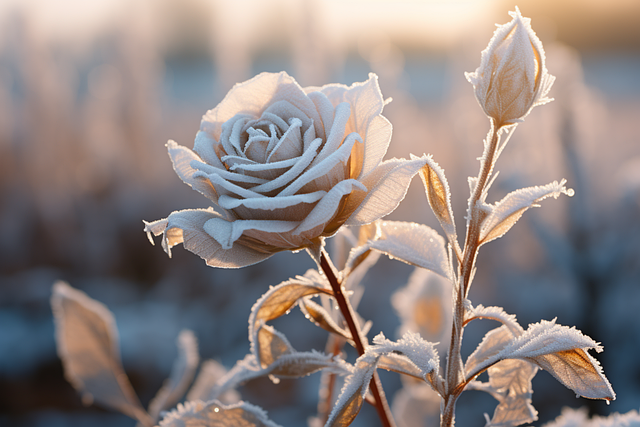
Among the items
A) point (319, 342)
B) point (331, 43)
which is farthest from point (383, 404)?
point (331, 43)

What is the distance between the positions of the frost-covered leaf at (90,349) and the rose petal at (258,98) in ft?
0.93

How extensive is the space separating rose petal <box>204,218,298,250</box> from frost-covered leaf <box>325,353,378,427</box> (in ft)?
0.28

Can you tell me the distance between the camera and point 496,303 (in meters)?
2.11

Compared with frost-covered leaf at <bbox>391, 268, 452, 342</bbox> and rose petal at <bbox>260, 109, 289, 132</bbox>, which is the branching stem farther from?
frost-covered leaf at <bbox>391, 268, 452, 342</bbox>

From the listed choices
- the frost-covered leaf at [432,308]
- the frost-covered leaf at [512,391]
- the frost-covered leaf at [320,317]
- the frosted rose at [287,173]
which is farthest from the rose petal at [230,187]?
the frost-covered leaf at [432,308]

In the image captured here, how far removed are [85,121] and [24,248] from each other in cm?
171

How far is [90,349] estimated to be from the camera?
473 mm

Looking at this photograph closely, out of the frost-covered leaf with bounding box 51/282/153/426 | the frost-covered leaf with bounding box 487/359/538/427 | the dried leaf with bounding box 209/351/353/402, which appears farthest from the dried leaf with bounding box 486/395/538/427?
the frost-covered leaf with bounding box 51/282/153/426

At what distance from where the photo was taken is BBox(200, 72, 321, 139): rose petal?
28 cm

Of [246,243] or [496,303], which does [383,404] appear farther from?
[496,303]

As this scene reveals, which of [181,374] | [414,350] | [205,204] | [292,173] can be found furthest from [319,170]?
[205,204]

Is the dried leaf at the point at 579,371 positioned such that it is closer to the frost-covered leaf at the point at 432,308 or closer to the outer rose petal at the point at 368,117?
the outer rose petal at the point at 368,117

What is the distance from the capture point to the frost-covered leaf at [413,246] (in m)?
0.27

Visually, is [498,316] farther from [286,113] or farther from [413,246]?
[286,113]
